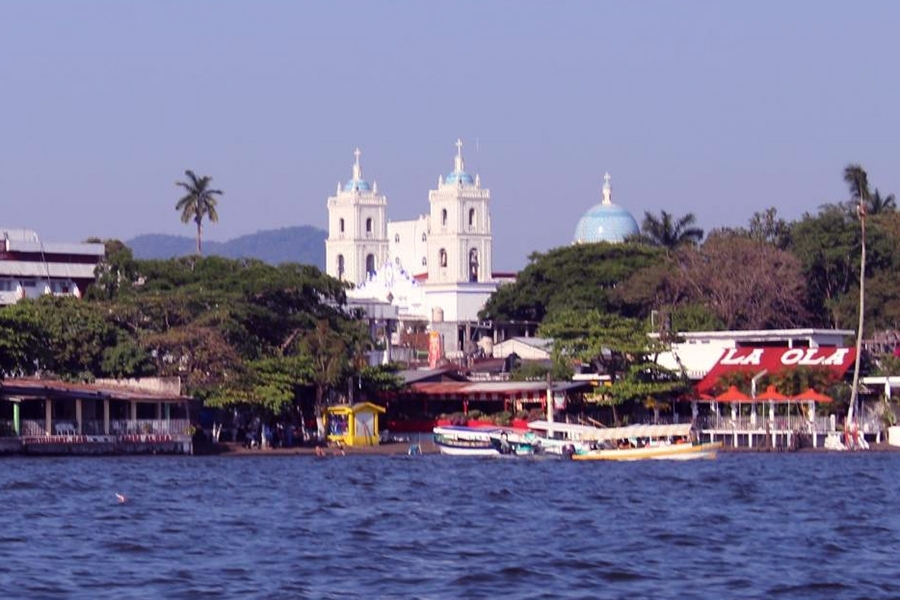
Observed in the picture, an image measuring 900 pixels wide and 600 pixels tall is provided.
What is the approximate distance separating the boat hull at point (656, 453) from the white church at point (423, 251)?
1944 inches

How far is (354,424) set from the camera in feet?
247

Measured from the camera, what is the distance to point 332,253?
15800 cm

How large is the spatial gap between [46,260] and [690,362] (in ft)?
119

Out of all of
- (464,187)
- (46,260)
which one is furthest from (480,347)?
(464,187)

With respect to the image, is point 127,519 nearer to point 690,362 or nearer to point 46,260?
point 690,362

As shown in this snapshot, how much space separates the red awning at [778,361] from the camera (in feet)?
253

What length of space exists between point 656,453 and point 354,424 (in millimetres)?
14501

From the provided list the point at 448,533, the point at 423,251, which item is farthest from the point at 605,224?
the point at 448,533

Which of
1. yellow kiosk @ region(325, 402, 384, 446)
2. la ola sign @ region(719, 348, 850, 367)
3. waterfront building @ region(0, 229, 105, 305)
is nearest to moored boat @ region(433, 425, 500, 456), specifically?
yellow kiosk @ region(325, 402, 384, 446)

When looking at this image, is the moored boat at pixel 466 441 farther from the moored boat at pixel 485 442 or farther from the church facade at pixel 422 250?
the church facade at pixel 422 250

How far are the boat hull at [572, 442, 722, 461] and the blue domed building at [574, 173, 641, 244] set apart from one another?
2996 inches

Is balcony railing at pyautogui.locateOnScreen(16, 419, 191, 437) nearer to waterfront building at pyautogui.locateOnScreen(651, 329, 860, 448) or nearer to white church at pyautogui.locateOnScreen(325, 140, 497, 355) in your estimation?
waterfront building at pyautogui.locateOnScreen(651, 329, 860, 448)

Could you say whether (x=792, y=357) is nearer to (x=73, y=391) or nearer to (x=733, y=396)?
(x=733, y=396)

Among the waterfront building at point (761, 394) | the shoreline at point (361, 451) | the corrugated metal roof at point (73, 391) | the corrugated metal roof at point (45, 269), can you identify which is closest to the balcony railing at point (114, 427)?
the corrugated metal roof at point (73, 391)
